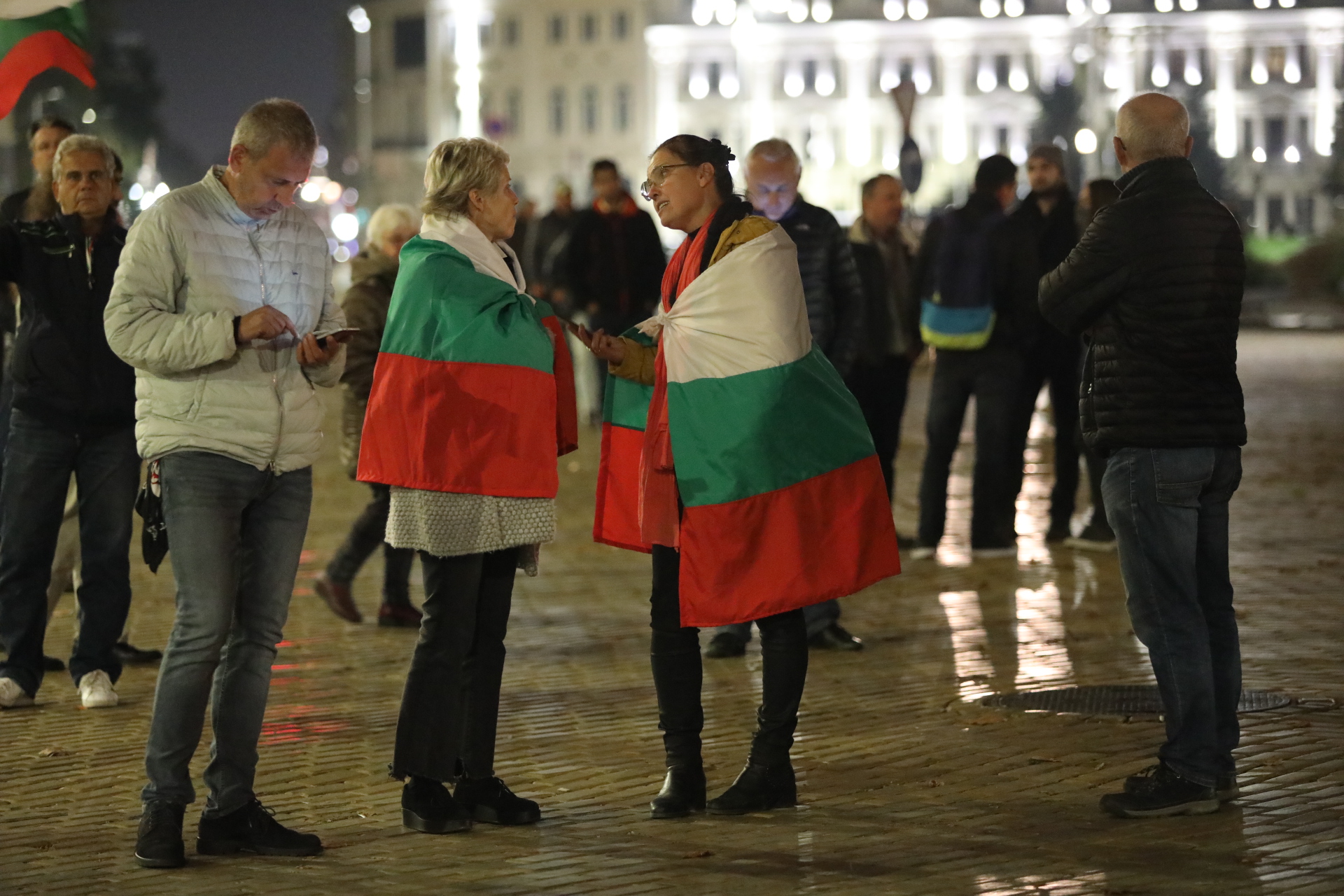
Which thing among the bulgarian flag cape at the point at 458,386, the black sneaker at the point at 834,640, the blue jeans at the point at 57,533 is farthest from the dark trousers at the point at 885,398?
the bulgarian flag cape at the point at 458,386

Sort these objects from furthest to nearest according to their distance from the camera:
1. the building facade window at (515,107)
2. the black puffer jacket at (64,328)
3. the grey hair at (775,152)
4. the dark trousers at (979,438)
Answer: the building facade window at (515,107) < the dark trousers at (979,438) < the grey hair at (775,152) < the black puffer jacket at (64,328)

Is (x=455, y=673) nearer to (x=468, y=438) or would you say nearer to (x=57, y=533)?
(x=468, y=438)

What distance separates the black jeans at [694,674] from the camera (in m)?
5.98

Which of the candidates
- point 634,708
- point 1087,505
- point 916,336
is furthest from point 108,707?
point 1087,505

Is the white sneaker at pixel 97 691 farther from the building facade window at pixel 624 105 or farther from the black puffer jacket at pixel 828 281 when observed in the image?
the building facade window at pixel 624 105

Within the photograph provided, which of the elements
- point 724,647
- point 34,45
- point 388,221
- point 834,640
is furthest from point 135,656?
point 834,640

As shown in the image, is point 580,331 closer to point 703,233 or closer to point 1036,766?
point 703,233

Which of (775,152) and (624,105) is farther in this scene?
(624,105)

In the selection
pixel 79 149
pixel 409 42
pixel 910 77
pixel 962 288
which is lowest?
pixel 962 288

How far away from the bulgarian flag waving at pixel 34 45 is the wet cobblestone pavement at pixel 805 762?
2.34 metres

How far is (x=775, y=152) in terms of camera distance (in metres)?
9.03

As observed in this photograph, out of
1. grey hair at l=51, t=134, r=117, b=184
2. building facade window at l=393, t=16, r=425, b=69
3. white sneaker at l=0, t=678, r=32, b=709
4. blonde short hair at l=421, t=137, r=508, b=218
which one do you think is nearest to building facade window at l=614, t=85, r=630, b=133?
building facade window at l=393, t=16, r=425, b=69

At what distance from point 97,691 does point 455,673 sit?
2.45 metres

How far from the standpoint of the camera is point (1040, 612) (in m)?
9.70
